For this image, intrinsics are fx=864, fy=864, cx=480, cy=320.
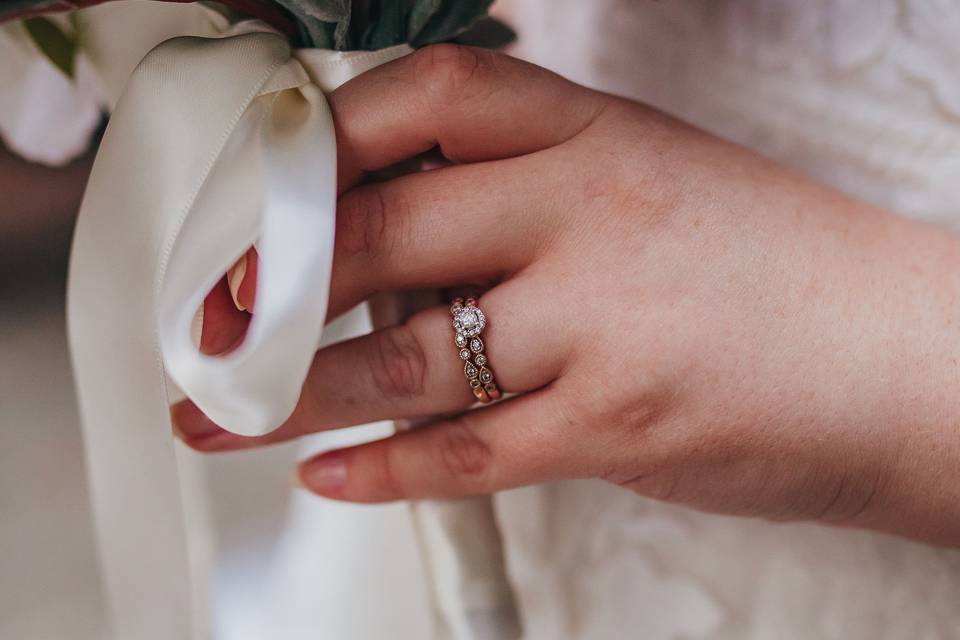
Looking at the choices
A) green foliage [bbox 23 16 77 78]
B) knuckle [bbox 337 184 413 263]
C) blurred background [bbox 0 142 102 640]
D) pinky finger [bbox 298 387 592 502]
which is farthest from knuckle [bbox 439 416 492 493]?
blurred background [bbox 0 142 102 640]

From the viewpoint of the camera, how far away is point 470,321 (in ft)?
1.41

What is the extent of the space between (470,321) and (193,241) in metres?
0.14

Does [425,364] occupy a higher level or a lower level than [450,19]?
lower

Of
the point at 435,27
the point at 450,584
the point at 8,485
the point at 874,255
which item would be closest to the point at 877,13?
the point at 874,255

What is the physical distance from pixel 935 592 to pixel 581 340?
0.31m

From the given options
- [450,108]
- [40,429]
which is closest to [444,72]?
[450,108]

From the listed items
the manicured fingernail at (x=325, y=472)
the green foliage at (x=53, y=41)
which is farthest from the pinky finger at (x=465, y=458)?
the green foliage at (x=53, y=41)

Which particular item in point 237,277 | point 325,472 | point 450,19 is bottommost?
point 325,472

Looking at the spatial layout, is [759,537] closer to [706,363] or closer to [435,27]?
[706,363]

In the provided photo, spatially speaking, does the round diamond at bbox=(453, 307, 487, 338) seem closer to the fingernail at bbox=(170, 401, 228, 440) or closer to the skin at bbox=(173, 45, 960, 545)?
the skin at bbox=(173, 45, 960, 545)

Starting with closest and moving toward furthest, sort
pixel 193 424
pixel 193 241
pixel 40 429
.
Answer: pixel 193 241, pixel 193 424, pixel 40 429

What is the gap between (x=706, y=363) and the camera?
16.9 inches

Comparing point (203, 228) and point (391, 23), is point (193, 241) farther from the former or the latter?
point (391, 23)

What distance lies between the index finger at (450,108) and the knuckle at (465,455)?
149mm
